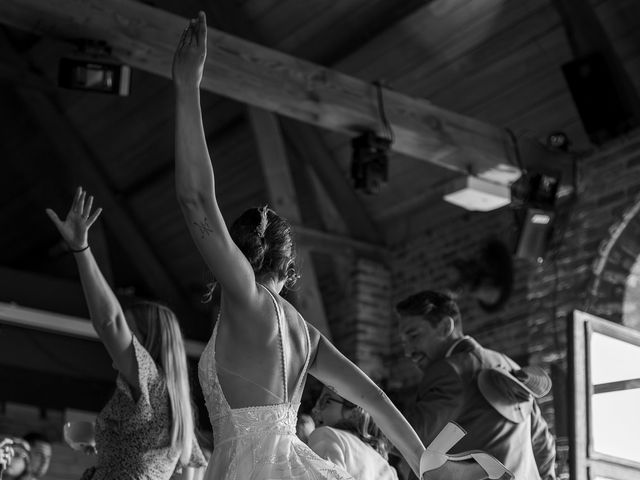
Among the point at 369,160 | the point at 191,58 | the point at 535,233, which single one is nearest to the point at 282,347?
the point at 191,58

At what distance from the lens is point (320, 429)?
11.2 feet

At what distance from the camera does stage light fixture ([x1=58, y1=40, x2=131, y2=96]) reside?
5.53 m

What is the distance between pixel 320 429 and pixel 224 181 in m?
5.50

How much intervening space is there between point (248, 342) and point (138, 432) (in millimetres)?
1046

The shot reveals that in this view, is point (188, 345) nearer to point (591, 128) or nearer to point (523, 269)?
point (523, 269)

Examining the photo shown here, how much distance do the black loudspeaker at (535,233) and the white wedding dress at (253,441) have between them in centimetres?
460

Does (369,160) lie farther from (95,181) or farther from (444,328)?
(95,181)

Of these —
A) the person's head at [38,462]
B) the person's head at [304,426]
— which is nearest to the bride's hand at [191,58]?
the person's head at [304,426]

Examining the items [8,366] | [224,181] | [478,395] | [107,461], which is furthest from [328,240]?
[107,461]

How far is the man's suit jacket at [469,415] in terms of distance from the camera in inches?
140

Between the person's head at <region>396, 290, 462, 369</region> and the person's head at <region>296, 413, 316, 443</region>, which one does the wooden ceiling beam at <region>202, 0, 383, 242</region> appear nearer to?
the person's head at <region>296, 413, 316, 443</region>

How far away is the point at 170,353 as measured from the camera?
324 cm

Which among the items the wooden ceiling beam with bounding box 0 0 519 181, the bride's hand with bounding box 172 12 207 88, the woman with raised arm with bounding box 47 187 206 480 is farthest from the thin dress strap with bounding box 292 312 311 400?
the wooden ceiling beam with bounding box 0 0 519 181

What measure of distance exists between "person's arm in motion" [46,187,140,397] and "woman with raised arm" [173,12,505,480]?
0.85 metres
